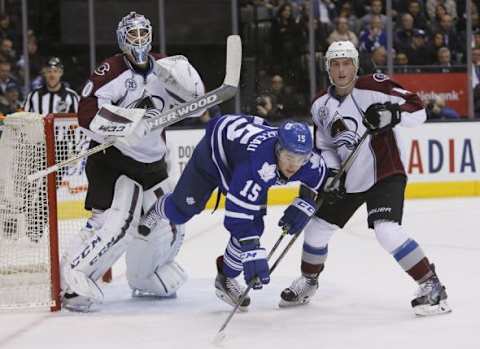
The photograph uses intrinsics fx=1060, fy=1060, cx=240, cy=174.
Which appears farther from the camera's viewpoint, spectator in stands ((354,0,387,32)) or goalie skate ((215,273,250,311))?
spectator in stands ((354,0,387,32))

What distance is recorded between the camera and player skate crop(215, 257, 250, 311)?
3.72 m

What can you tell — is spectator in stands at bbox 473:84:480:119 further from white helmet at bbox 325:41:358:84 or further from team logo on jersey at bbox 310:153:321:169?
team logo on jersey at bbox 310:153:321:169

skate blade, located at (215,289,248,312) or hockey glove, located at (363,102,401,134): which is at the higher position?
hockey glove, located at (363,102,401,134)

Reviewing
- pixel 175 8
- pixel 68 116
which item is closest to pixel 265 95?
pixel 175 8

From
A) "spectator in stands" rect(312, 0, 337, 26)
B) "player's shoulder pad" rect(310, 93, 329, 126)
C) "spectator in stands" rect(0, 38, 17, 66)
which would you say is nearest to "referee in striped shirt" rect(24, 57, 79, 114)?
"spectator in stands" rect(0, 38, 17, 66)

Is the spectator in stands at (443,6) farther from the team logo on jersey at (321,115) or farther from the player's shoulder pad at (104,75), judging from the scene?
the player's shoulder pad at (104,75)

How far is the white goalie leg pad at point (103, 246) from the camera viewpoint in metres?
3.76

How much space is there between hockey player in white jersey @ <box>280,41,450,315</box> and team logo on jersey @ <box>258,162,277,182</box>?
0.37 meters

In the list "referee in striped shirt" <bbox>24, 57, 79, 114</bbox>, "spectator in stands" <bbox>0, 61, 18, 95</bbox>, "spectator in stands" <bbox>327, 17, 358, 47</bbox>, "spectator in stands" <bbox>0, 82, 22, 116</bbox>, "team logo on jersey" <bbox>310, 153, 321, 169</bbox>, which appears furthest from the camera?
"spectator in stands" <bbox>327, 17, 358, 47</bbox>

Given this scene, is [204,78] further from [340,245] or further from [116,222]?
[116,222]

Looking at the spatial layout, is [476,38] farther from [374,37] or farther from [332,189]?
[332,189]

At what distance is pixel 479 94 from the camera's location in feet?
26.5

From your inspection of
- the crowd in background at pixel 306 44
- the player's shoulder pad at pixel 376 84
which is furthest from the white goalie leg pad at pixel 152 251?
the crowd in background at pixel 306 44

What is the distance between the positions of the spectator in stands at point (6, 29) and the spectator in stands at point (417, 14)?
3.04 m
